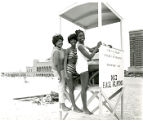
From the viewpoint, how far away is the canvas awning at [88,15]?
6.62 m

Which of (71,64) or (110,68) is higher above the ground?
(71,64)

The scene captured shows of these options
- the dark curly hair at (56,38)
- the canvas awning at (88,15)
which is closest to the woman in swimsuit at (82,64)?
the dark curly hair at (56,38)

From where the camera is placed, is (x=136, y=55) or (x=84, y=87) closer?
(x=84, y=87)

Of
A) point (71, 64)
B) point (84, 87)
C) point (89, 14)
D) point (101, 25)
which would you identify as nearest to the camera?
point (101, 25)

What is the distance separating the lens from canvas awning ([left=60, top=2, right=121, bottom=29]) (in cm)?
662

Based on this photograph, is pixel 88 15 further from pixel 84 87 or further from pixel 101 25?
pixel 84 87

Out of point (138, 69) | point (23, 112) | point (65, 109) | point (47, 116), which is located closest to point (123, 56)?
point (65, 109)

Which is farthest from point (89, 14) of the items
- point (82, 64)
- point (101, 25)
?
point (82, 64)

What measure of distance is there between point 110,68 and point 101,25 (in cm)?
102

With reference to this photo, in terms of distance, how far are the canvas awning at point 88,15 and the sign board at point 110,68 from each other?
0.97 m

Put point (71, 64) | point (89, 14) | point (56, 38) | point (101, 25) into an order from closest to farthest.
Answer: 1. point (101, 25)
2. point (71, 64)
3. point (56, 38)
4. point (89, 14)

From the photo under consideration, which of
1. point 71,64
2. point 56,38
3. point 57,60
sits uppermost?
point 56,38

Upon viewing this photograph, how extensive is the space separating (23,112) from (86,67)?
16.6 feet

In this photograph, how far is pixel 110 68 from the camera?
626 cm
